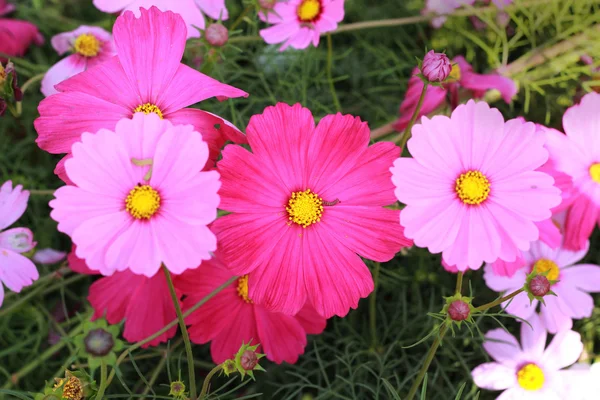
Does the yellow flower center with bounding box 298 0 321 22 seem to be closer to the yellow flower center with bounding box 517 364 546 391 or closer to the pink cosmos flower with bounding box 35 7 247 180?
the pink cosmos flower with bounding box 35 7 247 180

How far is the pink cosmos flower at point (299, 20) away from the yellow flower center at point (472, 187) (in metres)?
0.30

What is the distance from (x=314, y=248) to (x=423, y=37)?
0.63m

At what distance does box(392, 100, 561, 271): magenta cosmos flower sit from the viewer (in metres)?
0.56

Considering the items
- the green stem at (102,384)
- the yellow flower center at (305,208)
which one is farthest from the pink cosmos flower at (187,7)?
the green stem at (102,384)

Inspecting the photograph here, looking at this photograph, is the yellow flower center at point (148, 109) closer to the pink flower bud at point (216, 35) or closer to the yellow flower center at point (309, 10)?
the pink flower bud at point (216, 35)

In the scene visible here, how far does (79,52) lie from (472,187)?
0.60m

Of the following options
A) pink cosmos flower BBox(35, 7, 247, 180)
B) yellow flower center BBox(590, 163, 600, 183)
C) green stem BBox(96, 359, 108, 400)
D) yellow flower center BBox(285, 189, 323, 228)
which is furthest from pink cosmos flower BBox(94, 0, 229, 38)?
yellow flower center BBox(590, 163, 600, 183)

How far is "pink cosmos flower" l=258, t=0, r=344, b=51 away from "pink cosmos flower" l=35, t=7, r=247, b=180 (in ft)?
0.69

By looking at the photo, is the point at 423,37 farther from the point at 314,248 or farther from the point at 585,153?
the point at 314,248

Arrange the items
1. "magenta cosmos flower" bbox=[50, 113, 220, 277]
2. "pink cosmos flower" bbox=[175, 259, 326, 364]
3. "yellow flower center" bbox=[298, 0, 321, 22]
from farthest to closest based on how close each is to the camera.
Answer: "yellow flower center" bbox=[298, 0, 321, 22] → "pink cosmos flower" bbox=[175, 259, 326, 364] → "magenta cosmos flower" bbox=[50, 113, 220, 277]

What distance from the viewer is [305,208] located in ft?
2.04

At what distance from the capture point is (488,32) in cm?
109

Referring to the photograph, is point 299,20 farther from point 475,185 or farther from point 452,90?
point 475,185

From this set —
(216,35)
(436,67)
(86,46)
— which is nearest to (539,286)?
(436,67)
